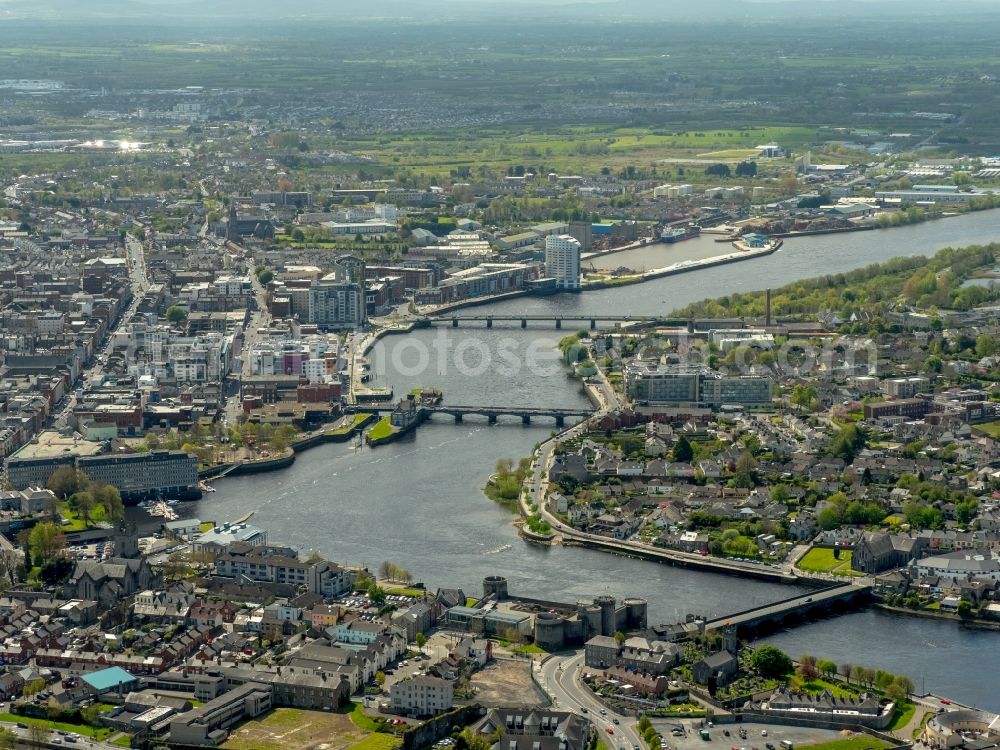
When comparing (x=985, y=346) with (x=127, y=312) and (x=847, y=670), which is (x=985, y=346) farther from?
(x=847, y=670)

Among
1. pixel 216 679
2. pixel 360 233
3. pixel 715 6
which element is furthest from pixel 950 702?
pixel 715 6

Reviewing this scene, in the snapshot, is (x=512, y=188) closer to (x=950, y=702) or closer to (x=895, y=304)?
(x=895, y=304)

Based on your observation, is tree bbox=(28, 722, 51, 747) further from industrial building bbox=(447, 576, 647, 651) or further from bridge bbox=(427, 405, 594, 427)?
bridge bbox=(427, 405, 594, 427)

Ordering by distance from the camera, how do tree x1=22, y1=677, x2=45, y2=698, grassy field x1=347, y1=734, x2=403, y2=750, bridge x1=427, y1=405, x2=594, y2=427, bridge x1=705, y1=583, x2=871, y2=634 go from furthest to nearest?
1. bridge x1=427, y1=405, x2=594, y2=427
2. bridge x1=705, y1=583, x2=871, y2=634
3. tree x1=22, y1=677, x2=45, y2=698
4. grassy field x1=347, y1=734, x2=403, y2=750

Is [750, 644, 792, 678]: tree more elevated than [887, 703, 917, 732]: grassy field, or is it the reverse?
[750, 644, 792, 678]: tree

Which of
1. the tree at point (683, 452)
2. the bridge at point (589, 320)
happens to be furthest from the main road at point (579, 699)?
the bridge at point (589, 320)

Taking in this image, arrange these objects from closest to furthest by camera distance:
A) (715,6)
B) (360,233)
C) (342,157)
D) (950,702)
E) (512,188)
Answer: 1. (950,702)
2. (360,233)
3. (512,188)
4. (342,157)
5. (715,6)

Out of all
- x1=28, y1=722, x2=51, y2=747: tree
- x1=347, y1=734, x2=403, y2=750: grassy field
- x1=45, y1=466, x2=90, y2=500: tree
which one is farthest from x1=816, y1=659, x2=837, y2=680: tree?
x1=45, y1=466, x2=90, y2=500: tree
